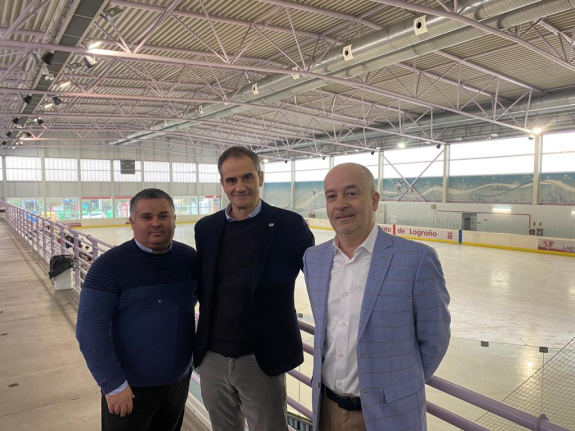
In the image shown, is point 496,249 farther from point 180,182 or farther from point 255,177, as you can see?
point 180,182

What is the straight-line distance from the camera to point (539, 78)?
1697 centimetres

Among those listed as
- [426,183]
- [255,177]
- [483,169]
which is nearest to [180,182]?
[426,183]

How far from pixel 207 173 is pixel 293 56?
30.3m

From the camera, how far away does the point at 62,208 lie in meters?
35.9

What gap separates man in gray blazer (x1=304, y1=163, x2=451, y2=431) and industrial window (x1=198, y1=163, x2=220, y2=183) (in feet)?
138

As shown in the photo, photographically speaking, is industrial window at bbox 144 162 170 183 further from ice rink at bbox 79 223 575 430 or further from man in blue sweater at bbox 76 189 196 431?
man in blue sweater at bbox 76 189 196 431

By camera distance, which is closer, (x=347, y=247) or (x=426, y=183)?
(x=347, y=247)

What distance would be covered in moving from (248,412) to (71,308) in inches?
204

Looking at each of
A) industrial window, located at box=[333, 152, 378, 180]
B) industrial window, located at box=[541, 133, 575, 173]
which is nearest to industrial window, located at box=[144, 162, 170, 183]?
industrial window, located at box=[333, 152, 378, 180]

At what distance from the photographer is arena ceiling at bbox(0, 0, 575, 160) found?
31.4ft

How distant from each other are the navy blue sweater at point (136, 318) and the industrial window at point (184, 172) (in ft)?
135

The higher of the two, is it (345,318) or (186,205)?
(345,318)

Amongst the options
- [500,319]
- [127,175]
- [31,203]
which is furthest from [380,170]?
[31,203]

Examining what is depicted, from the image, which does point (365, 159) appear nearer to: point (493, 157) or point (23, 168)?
point (493, 157)
